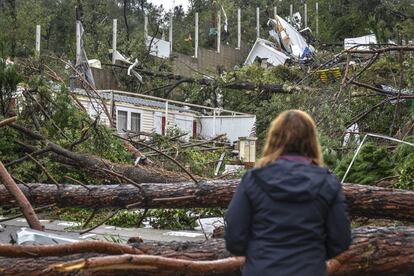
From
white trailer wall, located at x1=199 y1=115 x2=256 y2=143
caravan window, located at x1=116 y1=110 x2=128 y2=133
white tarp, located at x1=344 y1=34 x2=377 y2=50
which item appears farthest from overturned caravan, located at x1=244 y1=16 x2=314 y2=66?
caravan window, located at x1=116 y1=110 x2=128 y2=133

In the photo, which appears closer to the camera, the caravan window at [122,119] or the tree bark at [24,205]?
the tree bark at [24,205]

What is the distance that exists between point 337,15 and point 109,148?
1060 inches

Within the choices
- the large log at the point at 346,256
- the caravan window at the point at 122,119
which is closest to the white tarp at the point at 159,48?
the caravan window at the point at 122,119

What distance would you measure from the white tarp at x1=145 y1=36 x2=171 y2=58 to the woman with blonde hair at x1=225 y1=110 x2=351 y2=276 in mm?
19425

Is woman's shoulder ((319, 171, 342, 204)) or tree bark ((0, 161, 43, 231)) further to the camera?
tree bark ((0, 161, 43, 231))

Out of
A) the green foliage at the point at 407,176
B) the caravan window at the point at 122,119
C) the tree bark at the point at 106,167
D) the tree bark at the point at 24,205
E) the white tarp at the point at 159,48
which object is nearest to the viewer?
the tree bark at the point at 24,205

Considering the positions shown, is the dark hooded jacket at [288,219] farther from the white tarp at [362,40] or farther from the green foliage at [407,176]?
the white tarp at [362,40]

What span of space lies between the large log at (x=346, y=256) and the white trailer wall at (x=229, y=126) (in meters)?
11.5

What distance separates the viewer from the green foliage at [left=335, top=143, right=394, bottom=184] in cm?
620

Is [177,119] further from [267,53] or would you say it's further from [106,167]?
[267,53]

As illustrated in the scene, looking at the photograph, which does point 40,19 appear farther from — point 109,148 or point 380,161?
point 380,161

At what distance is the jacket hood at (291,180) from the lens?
248cm

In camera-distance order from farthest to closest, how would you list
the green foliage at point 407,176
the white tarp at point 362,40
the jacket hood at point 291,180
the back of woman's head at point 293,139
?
1. the white tarp at point 362,40
2. the green foliage at point 407,176
3. the back of woman's head at point 293,139
4. the jacket hood at point 291,180

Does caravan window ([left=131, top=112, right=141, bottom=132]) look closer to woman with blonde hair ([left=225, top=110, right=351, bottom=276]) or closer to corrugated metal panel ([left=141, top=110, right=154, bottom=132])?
corrugated metal panel ([left=141, top=110, right=154, bottom=132])
